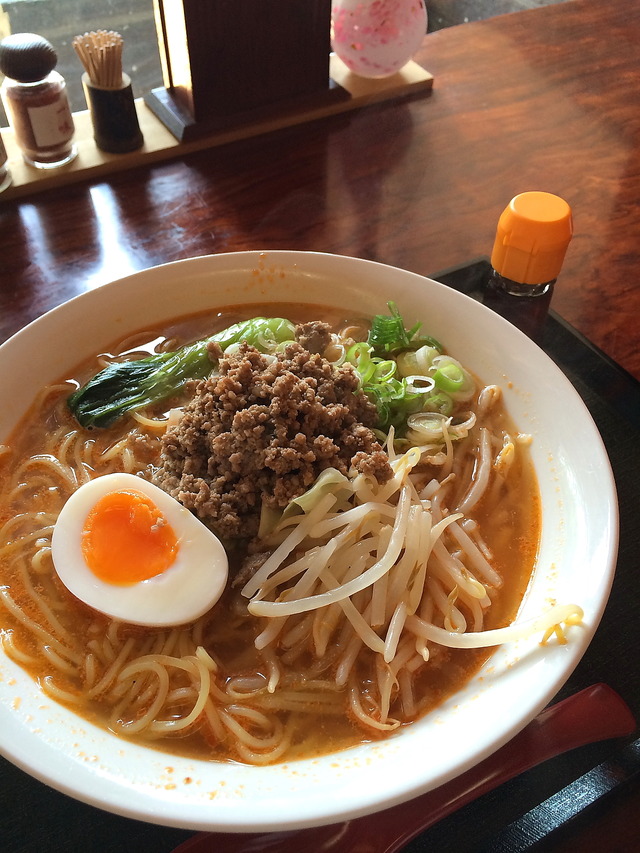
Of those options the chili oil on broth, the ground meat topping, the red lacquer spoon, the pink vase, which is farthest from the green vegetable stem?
the pink vase

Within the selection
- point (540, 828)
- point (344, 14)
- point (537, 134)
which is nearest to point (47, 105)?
point (344, 14)

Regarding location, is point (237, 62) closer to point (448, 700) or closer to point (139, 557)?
point (139, 557)

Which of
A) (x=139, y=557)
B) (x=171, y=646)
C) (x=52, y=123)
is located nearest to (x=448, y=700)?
(x=171, y=646)

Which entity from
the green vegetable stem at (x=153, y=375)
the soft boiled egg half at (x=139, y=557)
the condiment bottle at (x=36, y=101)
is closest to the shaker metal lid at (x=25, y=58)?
the condiment bottle at (x=36, y=101)

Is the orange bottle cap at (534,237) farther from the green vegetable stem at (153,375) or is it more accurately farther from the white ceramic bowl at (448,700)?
the green vegetable stem at (153,375)

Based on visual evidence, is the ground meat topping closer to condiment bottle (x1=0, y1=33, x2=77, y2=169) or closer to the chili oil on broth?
the chili oil on broth

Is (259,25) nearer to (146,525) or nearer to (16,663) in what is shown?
(146,525)

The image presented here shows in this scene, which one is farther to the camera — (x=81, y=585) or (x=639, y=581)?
(x=639, y=581)
